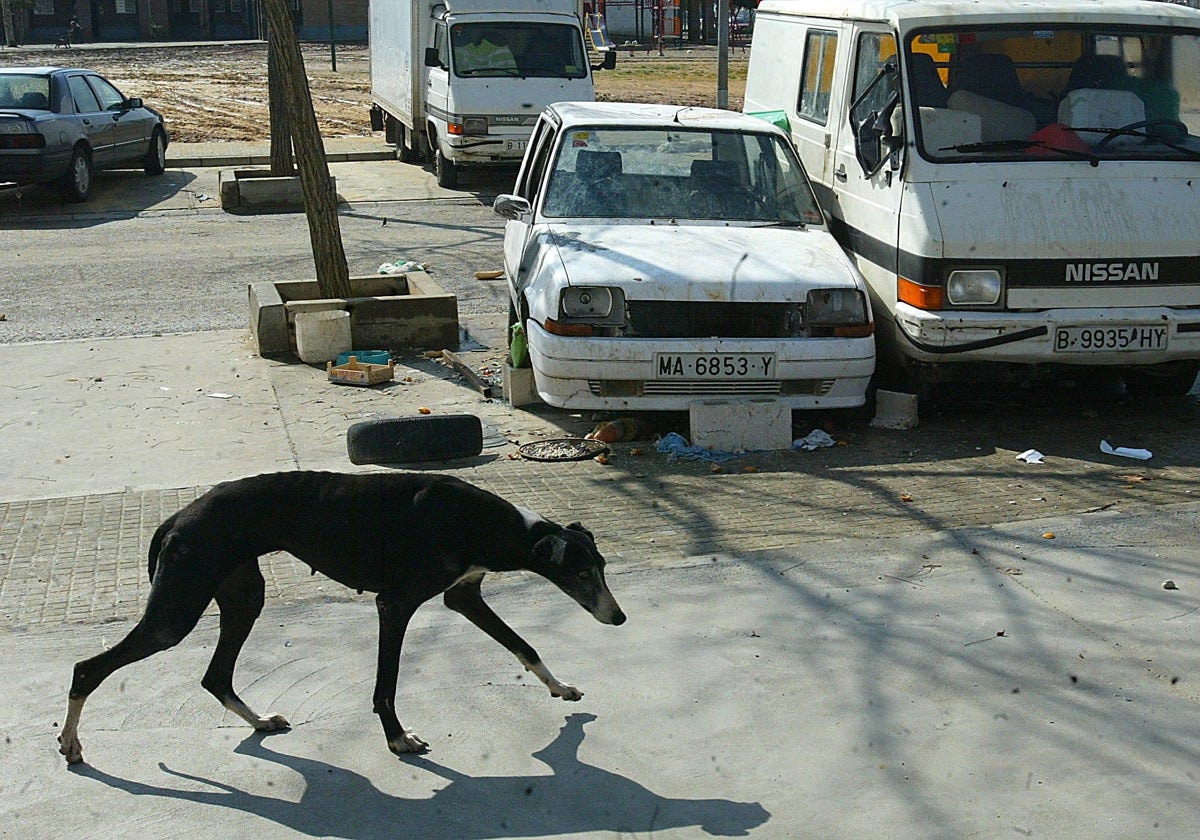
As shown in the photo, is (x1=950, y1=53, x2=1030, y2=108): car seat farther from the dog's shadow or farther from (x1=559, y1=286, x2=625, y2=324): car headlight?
the dog's shadow

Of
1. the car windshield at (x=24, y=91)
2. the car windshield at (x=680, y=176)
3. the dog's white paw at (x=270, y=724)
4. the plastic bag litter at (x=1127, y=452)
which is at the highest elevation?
the car windshield at (x=24, y=91)

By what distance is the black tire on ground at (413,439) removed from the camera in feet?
23.6

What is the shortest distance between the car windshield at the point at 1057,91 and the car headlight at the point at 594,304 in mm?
1924

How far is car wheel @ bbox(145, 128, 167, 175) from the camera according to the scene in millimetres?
20391

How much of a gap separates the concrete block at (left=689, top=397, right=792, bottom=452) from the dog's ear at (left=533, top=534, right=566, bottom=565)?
344 cm

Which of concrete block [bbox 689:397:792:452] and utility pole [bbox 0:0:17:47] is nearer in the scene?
concrete block [bbox 689:397:792:452]

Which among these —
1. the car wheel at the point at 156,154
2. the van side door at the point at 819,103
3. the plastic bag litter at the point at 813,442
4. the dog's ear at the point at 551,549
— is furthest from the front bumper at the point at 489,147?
the dog's ear at the point at 551,549

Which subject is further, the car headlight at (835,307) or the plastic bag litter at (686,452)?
the car headlight at (835,307)

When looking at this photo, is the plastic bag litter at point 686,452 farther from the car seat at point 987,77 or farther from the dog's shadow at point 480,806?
the dog's shadow at point 480,806

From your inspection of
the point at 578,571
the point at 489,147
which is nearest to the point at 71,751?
the point at 578,571

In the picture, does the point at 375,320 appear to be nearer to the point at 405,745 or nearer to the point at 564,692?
the point at 564,692

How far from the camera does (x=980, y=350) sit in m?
7.38

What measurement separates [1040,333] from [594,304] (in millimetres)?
2371

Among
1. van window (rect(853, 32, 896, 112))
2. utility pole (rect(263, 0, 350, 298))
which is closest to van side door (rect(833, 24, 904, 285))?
van window (rect(853, 32, 896, 112))
